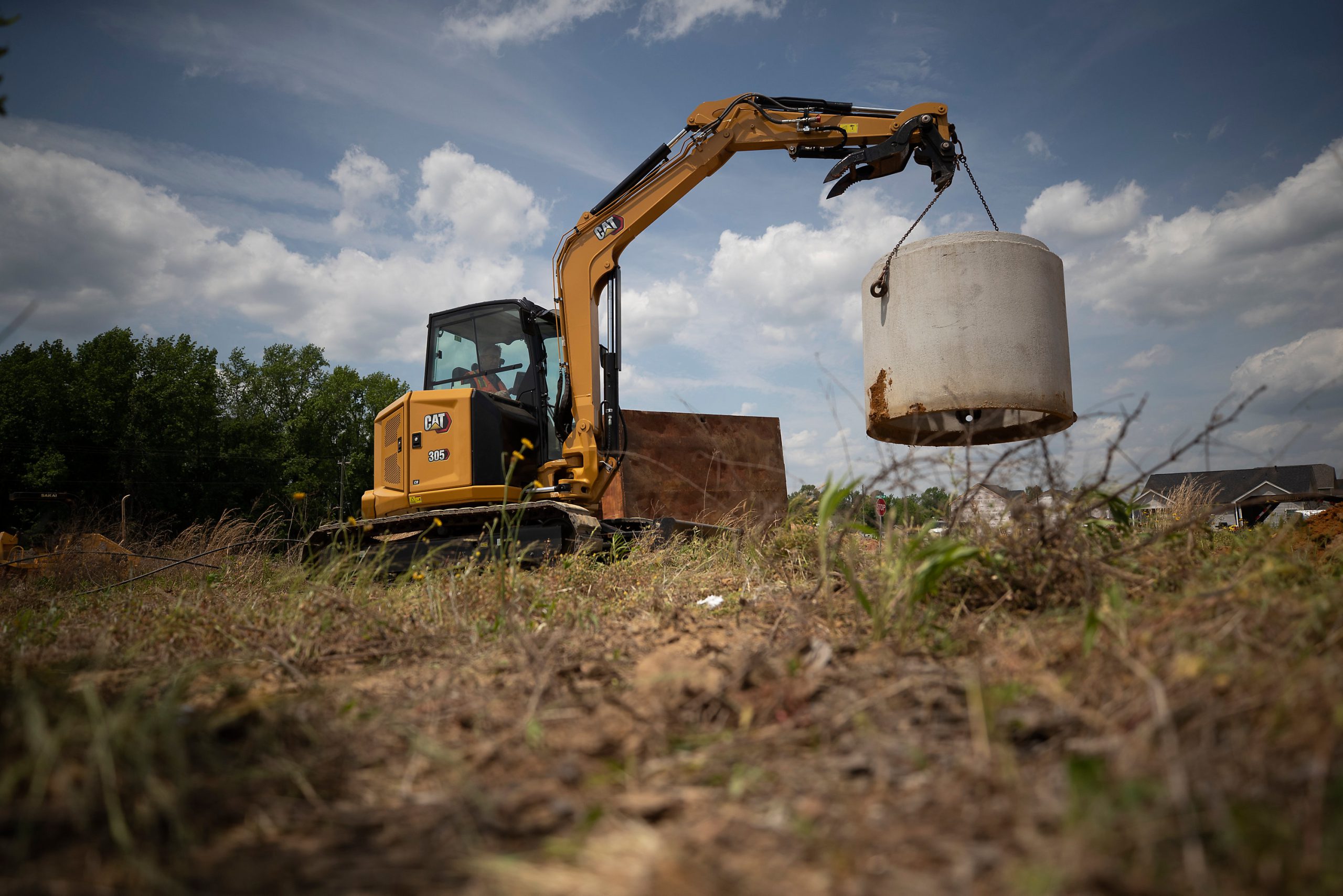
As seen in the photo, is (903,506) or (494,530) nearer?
(903,506)

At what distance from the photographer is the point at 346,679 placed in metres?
2.82

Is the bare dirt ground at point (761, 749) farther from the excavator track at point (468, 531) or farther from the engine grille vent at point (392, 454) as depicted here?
the engine grille vent at point (392, 454)

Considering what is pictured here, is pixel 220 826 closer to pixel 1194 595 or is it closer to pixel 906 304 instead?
pixel 1194 595

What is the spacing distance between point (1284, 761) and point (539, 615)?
293 cm

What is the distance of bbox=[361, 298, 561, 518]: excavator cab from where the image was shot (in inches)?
296

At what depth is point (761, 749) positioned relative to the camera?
5.94 ft

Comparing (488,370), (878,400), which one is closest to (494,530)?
(488,370)

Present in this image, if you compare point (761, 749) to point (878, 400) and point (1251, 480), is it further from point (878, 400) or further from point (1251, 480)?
point (1251, 480)

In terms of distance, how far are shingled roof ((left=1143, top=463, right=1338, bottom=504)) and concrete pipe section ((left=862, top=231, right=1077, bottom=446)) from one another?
0.99m

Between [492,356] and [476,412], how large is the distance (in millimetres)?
892

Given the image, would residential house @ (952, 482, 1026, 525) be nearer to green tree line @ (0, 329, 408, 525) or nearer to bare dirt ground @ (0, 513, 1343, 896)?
bare dirt ground @ (0, 513, 1343, 896)

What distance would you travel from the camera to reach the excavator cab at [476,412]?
752 centimetres

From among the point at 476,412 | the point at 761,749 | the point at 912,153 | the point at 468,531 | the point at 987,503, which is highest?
the point at 912,153

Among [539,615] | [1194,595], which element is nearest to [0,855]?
[539,615]
